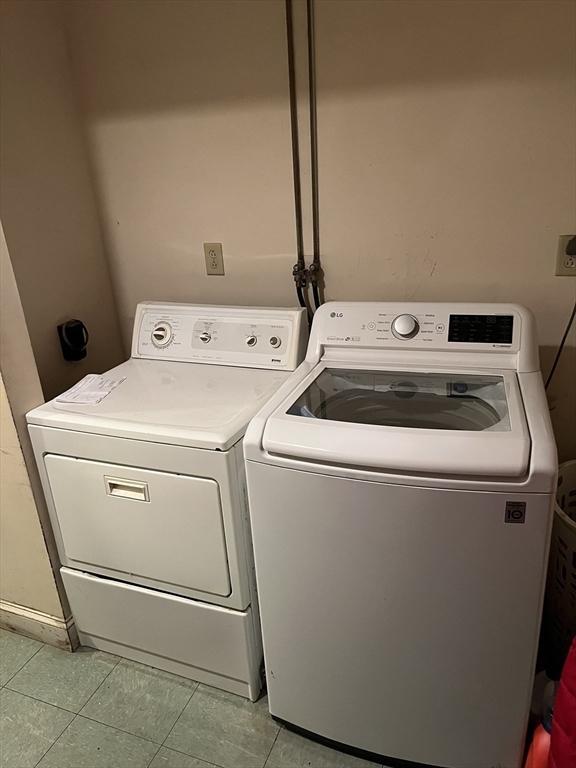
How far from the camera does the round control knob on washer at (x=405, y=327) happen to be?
150cm

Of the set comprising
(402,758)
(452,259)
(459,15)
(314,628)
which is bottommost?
(402,758)

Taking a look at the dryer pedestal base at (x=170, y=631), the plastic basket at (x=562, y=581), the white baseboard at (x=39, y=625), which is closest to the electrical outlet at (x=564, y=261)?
the plastic basket at (x=562, y=581)

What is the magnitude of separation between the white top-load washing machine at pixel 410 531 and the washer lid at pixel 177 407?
15cm

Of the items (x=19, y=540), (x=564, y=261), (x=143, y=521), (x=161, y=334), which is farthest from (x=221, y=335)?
(x=564, y=261)

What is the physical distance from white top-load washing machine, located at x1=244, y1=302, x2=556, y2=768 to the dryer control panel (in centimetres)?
18

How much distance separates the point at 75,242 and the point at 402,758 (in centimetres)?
179

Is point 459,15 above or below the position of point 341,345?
above

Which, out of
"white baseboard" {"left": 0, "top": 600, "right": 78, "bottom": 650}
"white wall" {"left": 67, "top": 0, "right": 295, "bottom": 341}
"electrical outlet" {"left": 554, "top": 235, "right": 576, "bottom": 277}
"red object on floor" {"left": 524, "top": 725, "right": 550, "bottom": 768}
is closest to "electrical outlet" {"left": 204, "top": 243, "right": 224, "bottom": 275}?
"white wall" {"left": 67, "top": 0, "right": 295, "bottom": 341}

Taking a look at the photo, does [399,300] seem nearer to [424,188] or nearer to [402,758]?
[424,188]

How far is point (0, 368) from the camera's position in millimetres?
1489

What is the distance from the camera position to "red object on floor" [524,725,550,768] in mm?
1272

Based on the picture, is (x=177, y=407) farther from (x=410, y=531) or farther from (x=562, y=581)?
(x=562, y=581)

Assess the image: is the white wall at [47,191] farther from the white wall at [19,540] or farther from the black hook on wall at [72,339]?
the white wall at [19,540]

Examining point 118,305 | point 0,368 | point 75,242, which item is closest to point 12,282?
point 0,368
